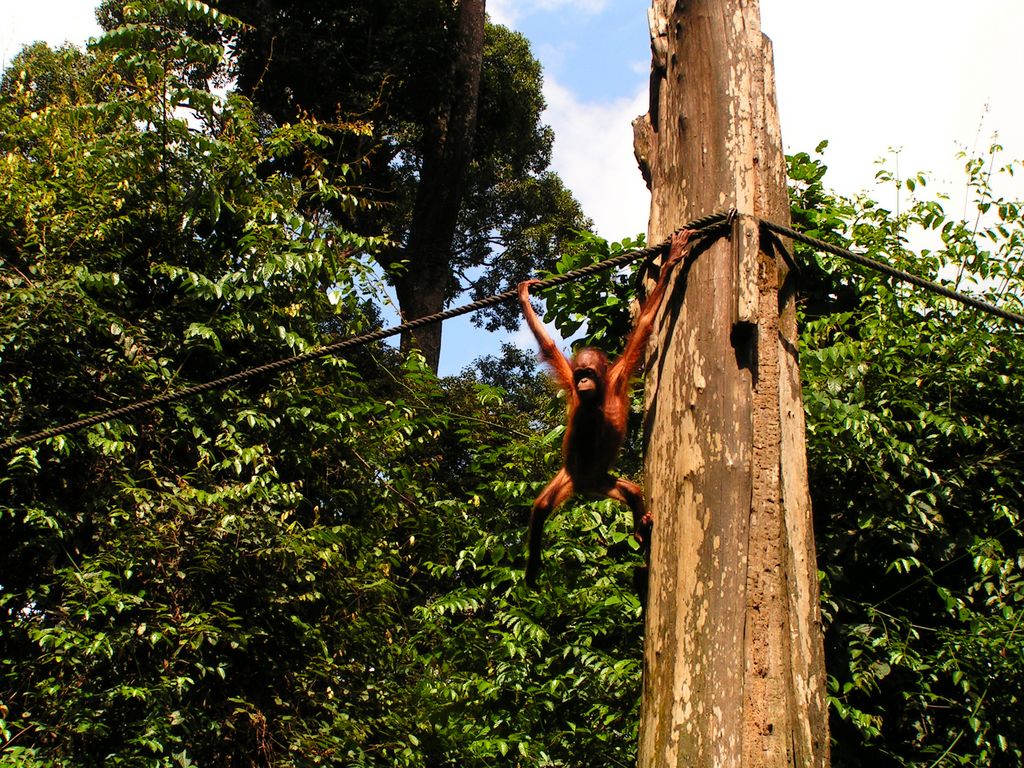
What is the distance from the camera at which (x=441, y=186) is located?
16.4 m

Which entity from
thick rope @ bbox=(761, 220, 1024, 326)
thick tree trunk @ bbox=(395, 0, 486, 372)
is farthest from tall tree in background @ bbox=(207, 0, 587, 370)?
thick rope @ bbox=(761, 220, 1024, 326)

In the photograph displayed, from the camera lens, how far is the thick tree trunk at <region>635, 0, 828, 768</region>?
2.37m

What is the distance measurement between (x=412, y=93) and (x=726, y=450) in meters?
14.6

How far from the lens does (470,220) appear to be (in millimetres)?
19266

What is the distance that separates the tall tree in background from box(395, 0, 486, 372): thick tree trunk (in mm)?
18

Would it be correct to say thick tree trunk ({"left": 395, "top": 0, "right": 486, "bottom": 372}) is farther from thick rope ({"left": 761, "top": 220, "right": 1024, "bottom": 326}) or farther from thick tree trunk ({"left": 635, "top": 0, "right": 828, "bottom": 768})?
thick tree trunk ({"left": 635, "top": 0, "right": 828, "bottom": 768})

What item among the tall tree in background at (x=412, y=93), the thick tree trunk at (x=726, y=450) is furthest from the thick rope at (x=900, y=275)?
the tall tree in background at (x=412, y=93)

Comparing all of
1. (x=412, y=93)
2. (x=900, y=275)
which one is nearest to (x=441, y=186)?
(x=412, y=93)

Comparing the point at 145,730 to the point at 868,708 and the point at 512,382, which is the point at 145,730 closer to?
the point at 868,708

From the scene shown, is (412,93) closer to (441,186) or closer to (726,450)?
(441,186)

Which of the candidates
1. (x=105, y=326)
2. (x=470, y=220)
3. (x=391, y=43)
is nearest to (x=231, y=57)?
(x=391, y=43)

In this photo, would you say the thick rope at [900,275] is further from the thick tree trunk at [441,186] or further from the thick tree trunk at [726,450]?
the thick tree trunk at [441,186]

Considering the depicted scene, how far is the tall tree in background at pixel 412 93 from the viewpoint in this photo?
15.3 m

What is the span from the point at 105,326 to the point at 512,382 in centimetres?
1128
